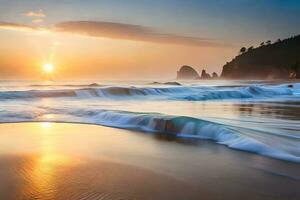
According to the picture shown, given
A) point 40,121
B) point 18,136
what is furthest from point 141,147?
point 40,121

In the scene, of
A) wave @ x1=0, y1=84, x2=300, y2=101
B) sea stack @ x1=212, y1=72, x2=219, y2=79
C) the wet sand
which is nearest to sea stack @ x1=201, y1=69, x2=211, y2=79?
sea stack @ x1=212, y1=72, x2=219, y2=79

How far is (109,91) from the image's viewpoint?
22156 mm

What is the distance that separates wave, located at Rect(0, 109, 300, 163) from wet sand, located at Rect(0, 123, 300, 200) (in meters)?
0.30

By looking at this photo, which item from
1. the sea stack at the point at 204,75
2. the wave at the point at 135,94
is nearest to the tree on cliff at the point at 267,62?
the sea stack at the point at 204,75

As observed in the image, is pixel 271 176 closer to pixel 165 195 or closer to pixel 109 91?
pixel 165 195

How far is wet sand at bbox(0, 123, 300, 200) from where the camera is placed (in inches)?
135

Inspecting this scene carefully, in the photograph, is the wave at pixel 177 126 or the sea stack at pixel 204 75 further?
the sea stack at pixel 204 75

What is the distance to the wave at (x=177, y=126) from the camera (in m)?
5.26

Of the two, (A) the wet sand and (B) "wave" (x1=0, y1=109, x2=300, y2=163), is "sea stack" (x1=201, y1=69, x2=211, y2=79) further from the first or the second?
(A) the wet sand

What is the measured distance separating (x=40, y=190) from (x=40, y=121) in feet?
19.3

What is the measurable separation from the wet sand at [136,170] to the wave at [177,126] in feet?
0.98

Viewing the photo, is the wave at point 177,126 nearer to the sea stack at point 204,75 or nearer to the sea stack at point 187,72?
the sea stack at point 204,75

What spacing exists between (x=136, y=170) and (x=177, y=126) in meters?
3.10

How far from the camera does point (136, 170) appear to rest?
4309mm
